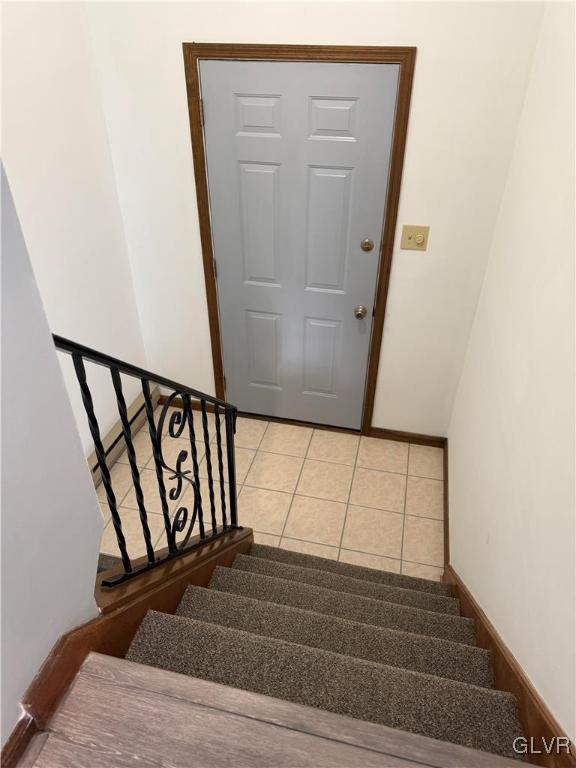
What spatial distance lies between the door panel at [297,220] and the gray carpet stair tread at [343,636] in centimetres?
175

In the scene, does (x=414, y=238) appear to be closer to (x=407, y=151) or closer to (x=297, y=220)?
(x=407, y=151)

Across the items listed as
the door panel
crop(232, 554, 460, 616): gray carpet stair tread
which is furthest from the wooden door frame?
crop(232, 554, 460, 616): gray carpet stair tread

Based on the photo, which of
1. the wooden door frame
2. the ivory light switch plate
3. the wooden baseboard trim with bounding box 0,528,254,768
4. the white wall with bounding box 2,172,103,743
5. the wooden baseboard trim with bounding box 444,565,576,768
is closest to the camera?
the white wall with bounding box 2,172,103,743

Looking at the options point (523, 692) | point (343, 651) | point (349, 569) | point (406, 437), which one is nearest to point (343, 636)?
point (343, 651)

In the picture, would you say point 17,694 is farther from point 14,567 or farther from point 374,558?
point 374,558

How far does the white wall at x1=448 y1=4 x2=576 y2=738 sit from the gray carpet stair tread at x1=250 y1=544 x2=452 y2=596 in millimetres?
164

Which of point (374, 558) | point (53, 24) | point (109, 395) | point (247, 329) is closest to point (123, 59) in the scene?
point (53, 24)

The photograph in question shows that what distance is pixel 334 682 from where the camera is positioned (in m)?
1.23

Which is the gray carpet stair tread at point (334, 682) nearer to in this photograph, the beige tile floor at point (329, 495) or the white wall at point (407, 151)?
the beige tile floor at point (329, 495)

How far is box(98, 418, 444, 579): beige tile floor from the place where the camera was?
2.66 metres

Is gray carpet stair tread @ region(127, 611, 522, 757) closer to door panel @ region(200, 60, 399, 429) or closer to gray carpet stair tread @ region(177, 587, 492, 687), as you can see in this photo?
gray carpet stair tread @ region(177, 587, 492, 687)

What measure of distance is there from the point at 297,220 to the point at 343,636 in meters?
2.00

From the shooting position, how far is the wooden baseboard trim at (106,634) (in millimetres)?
924

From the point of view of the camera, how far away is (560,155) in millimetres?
1592
